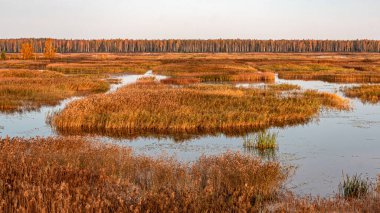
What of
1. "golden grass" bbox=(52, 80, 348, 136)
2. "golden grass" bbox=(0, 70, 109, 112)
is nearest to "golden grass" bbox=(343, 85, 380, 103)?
"golden grass" bbox=(52, 80, 348, 136)

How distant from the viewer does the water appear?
A: 43.0 feet

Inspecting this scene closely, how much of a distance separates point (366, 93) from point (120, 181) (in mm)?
28885

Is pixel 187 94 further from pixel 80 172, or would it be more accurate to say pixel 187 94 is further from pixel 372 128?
pixel 80 172

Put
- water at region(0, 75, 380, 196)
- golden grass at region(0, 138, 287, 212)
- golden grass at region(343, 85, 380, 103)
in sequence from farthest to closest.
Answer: golden grass at region(343, 85, 380, 103), water at region(0, 75, 380, 196), golden grass at region(0, 138, 287, 212)

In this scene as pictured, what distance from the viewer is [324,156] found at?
51.5ft

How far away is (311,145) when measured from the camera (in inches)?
693

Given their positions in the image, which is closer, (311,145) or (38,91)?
(311,145)

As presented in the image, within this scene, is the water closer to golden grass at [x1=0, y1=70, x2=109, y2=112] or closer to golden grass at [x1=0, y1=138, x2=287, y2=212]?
golden grass at [x1=0, y1=138, x2=287, y2=212]

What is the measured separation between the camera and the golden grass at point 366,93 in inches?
1256

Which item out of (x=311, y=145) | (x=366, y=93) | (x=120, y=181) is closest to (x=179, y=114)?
(x=311, y=145)

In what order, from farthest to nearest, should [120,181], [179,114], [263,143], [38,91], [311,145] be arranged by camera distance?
[38,91]
[179,114]
[311,145]
[263,143]
[120,181]

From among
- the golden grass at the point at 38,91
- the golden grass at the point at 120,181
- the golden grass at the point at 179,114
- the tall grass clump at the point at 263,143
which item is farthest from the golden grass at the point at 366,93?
the golden grass at the point at 120,181

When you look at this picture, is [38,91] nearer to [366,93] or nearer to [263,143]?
[263,143]

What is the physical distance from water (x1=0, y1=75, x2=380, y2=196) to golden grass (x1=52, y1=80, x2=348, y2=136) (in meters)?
1.18
